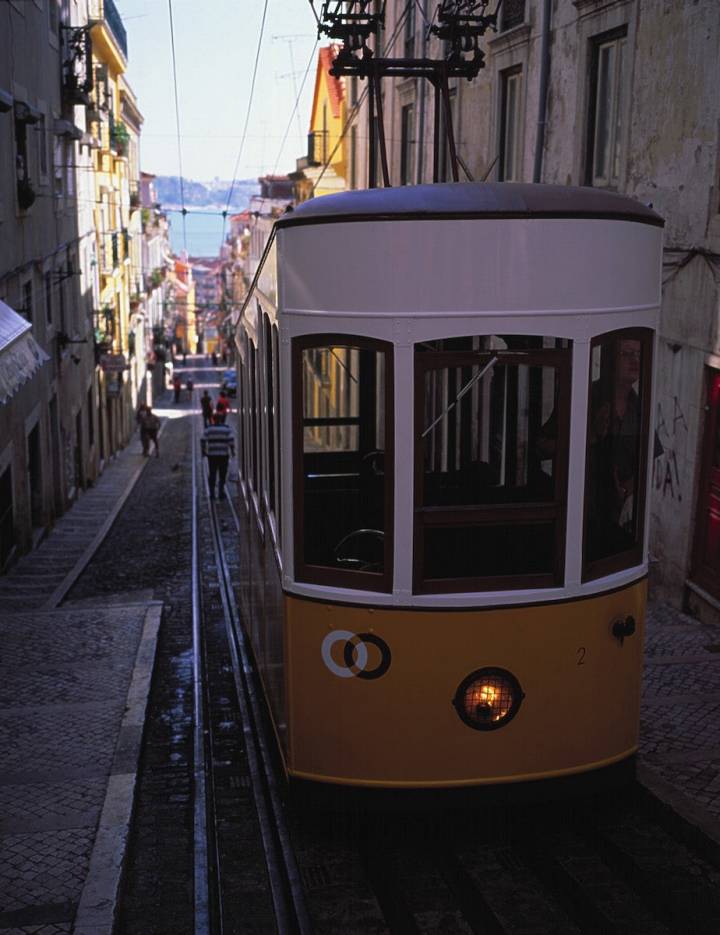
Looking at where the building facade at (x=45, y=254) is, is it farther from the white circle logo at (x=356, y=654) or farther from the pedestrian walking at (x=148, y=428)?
the white circle logo at (x=356, y=654)

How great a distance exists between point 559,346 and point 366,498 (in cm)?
145

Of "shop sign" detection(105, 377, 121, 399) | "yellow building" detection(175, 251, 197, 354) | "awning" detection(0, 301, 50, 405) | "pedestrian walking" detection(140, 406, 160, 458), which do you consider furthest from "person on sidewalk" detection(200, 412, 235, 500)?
"yellow building" detection(175, 251, 197, 354)

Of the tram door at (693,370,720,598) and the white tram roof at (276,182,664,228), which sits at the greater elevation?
the white tram roof at (276,182,664,228)

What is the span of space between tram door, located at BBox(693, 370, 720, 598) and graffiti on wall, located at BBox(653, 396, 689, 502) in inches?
12.9

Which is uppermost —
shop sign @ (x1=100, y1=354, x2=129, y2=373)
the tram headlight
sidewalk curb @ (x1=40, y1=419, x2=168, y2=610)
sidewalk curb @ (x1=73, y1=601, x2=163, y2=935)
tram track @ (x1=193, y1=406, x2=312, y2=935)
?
shop sign @ (x1=100, y1=354, x2=129, y2=373)

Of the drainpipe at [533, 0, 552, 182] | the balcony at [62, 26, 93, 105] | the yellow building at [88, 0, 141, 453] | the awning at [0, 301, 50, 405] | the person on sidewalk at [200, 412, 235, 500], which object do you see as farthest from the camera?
the yellow building at [88, 0, 141, 453]

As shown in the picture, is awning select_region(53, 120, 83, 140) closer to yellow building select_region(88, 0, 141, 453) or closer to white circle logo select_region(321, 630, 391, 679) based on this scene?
yellow building select_region(88, 0, 141, 453)

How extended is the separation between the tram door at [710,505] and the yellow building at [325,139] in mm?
21462

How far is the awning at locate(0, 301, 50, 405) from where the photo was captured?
7.97 m

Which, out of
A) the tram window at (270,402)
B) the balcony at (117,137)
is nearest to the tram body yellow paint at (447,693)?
the tram window at (270,402)

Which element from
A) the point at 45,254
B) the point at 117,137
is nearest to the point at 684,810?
the point at 45,254

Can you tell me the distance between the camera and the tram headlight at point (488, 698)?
4.95 m

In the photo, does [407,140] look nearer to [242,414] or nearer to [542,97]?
[542,97]

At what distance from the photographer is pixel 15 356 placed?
8.47m
